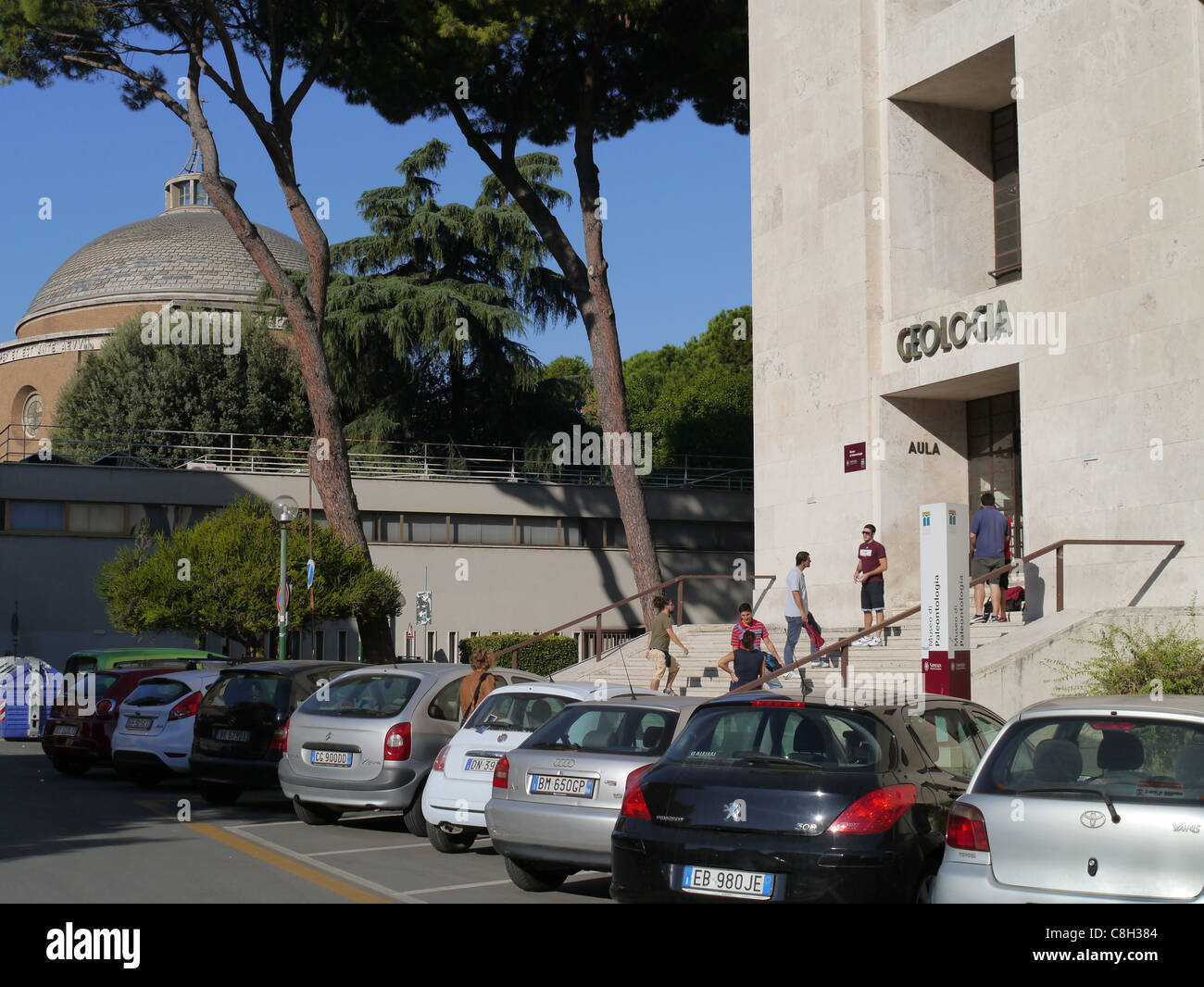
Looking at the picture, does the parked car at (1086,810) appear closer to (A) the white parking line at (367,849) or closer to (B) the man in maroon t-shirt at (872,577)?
(A) the white parking line at (367,849)

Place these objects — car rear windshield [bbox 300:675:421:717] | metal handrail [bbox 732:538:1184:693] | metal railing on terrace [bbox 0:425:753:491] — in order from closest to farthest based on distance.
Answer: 1. car rear windshield [bbox 300:675:421:717]
2. metal handrail [bbox 732:538:1184:693]
3. metal railing on terrace [bbox 0:425:753:491]

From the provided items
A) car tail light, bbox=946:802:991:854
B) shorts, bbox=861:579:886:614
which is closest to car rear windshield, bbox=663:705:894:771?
car tail light, bbox=946:802:991:854

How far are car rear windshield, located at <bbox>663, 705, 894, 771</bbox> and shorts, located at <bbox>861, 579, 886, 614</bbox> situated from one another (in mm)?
10989

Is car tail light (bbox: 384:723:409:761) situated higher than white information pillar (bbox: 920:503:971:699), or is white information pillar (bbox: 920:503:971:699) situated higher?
white information pillar (bbox: 920:503:971:699)

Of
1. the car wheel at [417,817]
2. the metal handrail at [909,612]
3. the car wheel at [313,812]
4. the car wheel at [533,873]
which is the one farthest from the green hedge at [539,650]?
the car wheel at [533,873]

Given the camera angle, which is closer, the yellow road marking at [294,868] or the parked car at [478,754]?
the yellow road marking at [294,868]

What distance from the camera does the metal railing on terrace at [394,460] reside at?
40906 millimetres

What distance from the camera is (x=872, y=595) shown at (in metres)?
18.5

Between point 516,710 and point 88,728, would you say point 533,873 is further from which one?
point 88,728

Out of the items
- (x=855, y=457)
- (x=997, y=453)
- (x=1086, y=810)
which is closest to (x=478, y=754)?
(x=1086, y=810)

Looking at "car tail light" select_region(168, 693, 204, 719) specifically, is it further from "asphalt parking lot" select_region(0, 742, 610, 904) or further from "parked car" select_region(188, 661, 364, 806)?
"parked car" select_region(188, 661, 364, 806)

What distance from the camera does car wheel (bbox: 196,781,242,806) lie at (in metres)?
14.1

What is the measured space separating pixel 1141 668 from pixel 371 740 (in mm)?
7488

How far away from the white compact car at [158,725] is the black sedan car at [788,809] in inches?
355
